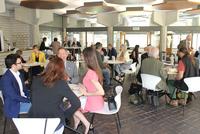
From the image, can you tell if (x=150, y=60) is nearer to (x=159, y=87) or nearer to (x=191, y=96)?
(x=159, y=87)

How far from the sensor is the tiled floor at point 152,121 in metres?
3.66

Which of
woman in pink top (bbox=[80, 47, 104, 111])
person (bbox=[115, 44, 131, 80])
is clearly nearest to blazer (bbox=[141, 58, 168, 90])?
woman in pink top (bbox=[80, 47, 104, 111])

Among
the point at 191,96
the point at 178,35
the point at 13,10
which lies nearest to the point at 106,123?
the point at 191,96

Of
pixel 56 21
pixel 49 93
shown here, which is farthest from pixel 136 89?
pixel 56 21

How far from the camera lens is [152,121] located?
160 inches

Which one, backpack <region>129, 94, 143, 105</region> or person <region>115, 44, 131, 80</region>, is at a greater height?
person <region>115, 44, 131, 80</region>

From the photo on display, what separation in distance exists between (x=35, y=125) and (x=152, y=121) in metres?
2.53

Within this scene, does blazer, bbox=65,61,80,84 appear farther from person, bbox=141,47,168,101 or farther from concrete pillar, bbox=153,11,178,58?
concrete pillar, bbox=153,11,178,58

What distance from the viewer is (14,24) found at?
12312 mm

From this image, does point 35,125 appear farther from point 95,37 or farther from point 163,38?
point 95,37

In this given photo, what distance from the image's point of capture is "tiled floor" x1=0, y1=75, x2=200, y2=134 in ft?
12.0

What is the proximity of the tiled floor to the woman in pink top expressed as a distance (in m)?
0.70

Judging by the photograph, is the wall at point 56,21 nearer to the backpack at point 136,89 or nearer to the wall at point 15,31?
the wall at point 15,31

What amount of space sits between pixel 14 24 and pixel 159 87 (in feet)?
32.6
